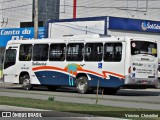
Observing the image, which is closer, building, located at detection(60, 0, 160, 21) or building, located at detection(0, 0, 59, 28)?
building, located at detection(60, 0, 160, 21)

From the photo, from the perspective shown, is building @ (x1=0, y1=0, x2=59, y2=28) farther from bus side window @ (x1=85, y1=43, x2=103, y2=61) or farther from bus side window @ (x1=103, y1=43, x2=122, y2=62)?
bus side window @ (x1=103, y1=43, x2=122, y2=62)

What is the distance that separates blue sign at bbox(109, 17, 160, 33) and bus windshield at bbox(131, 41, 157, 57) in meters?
15.7

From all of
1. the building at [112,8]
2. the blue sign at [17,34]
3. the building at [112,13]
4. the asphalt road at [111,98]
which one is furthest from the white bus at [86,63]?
the building at [112,8]

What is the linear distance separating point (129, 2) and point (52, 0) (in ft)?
33.7

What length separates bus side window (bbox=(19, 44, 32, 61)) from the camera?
1045 inches

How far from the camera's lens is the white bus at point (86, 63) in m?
22.0

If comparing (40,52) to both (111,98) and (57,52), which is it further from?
(111,98)

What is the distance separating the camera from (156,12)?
53781mm

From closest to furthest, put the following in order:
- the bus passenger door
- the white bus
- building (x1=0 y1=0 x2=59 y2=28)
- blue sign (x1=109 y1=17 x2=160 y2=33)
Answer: the white bus, the bus passenger door, blue sign (x1=109 y1=17 x2=160 y2=33), building (x1=0 y1=0 x2=59 y2=28)

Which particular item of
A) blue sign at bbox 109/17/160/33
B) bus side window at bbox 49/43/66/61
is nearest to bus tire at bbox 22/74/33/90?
bus side window at bbox 49/43/66/61

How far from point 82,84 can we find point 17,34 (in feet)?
78.0

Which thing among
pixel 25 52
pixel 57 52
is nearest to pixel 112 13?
pixel 25 52

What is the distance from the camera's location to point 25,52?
26812mm

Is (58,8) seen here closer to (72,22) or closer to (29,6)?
(29,6)
